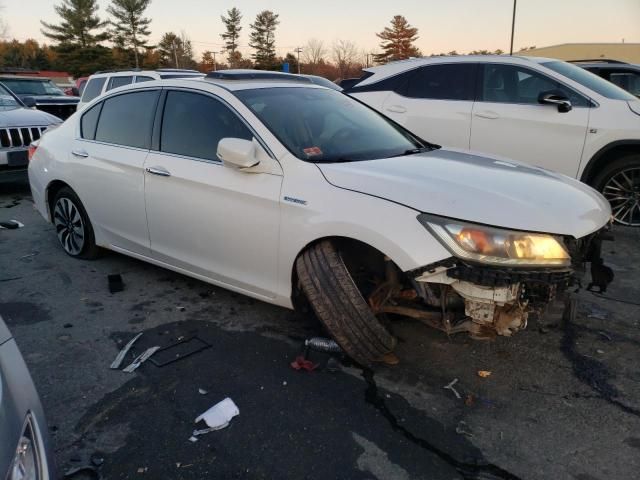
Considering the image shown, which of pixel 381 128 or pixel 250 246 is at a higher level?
pixel 381 128

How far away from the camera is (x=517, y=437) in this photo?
101 inches

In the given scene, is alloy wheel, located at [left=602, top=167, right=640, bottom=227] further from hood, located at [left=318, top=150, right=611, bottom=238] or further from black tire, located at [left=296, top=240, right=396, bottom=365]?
black tire, located at [left=296, top=240, right=396, bottom=365]

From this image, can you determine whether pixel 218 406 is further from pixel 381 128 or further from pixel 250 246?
pixel 381 128

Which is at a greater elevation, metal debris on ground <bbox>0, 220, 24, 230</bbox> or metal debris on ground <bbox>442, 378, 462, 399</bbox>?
metal debris on ground <bbox>0, 220, 24, 230</bbox>

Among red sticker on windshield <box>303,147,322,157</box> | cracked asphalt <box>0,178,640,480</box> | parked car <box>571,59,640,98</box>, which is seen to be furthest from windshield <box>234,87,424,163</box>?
parked car <box>571,59,640,98</box>

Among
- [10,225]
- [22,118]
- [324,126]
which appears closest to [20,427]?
[324,126]

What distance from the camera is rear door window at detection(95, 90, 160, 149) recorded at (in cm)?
410

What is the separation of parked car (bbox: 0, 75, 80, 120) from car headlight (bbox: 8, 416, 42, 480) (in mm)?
11478

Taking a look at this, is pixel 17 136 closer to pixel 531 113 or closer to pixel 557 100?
pixel 531 113

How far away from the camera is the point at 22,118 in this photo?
786 cm

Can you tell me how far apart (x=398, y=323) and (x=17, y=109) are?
24.8 ft

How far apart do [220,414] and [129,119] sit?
269 centimetres

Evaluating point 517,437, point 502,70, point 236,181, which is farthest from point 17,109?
point 517,437

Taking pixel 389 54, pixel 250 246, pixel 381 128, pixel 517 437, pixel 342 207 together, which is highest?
pixel 389 54
